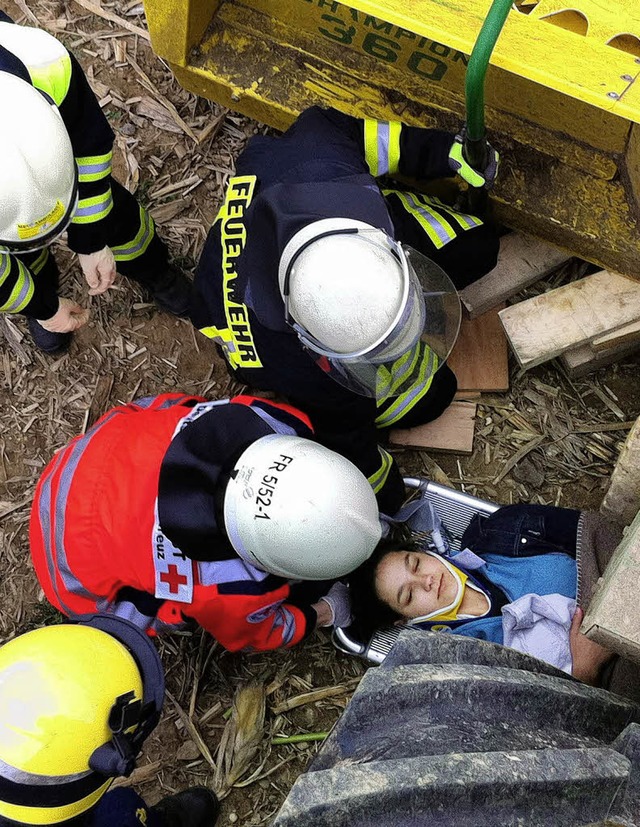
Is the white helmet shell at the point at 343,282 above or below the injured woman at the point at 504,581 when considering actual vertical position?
above

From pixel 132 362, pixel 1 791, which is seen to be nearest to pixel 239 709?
pixel 1 791

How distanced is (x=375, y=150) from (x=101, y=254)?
4.45 ft

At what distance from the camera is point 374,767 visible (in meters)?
1.60

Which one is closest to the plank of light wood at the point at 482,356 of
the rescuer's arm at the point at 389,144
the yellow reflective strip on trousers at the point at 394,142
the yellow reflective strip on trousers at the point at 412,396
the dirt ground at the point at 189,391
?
the dirt ground at the point at 189,391

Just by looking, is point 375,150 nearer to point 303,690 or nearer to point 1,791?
point 303,690

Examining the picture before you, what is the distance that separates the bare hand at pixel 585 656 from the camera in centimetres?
349

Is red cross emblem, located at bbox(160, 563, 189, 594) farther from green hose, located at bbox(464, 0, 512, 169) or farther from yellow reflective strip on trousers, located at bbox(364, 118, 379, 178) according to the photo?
green hose, located at bbox(464, 0, 512, 169)

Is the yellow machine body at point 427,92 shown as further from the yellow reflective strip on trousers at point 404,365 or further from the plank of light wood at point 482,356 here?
the yellow reflective strip on trousers at point 404,365

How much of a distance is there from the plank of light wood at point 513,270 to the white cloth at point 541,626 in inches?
60.2

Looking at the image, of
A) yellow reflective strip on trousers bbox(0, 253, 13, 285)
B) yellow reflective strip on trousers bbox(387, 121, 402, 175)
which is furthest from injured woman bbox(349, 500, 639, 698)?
yellow reflective strip on trousers bbox(0, 253, 13, 285)

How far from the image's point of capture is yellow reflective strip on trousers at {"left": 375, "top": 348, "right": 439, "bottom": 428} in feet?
11.7

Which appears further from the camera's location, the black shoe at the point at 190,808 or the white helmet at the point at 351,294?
the black shoe at the point at 190,808

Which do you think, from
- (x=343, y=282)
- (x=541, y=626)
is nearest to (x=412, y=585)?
(x=541, y=626)

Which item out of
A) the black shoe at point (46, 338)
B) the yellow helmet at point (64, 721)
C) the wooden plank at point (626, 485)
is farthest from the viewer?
the black shoe at point (46, 338)
